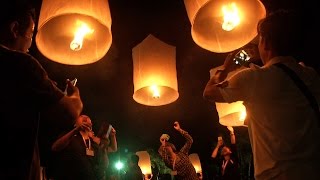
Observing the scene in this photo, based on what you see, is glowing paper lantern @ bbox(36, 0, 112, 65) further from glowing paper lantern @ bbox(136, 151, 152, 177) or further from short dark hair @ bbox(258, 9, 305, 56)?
glowing paper lantern @ bbox(136, 151, 152, 177)

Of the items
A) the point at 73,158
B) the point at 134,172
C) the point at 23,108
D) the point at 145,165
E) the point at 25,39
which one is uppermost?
the point at 145,165

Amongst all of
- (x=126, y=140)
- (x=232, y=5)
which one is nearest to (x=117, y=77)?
(x=232, y=5)

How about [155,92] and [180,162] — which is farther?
[180,162]

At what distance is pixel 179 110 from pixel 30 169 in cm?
1672

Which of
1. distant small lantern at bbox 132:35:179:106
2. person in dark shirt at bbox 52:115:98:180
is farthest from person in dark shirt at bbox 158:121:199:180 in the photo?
distant small lantern at bbox 132:35:179:106

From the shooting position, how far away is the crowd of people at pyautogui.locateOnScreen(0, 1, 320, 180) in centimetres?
204

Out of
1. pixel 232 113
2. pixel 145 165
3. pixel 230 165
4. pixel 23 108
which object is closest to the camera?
pixel 23 108

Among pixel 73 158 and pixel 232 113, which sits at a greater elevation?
pixel 232 113

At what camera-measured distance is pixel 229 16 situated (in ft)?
11.1

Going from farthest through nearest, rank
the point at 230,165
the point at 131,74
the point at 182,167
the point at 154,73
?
1. the point at 131,74
2. the point at 230,165
3. the point at 182,167
4. the point at 154,73

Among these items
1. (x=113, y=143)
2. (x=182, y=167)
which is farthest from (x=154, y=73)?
(x=182, y=167)

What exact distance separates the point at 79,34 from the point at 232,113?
10.1ft

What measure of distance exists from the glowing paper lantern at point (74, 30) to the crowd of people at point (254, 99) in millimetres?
518

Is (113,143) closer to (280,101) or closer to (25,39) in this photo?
(25,39)
